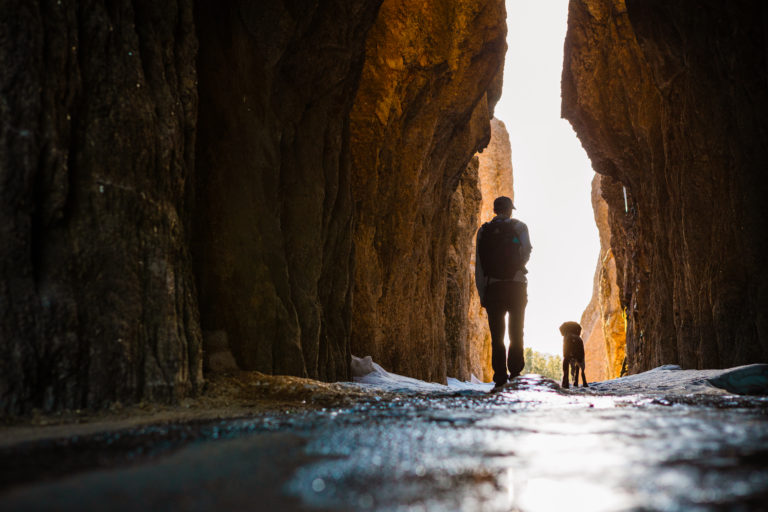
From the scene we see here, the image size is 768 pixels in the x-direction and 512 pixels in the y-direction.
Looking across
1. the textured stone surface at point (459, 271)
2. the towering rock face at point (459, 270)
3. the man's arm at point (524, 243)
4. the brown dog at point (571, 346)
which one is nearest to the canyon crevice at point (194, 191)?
the man's arm at point (524, 243)

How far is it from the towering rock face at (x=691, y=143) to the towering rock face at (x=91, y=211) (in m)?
5.62

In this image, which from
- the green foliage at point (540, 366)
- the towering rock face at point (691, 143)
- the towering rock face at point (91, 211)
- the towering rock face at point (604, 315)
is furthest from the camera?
the green foliage at point (540, 366)

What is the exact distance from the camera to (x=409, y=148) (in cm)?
967

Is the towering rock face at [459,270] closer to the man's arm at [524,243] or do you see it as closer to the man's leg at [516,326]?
the man's arm at [524,243]

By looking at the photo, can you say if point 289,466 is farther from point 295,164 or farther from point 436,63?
point 436,63

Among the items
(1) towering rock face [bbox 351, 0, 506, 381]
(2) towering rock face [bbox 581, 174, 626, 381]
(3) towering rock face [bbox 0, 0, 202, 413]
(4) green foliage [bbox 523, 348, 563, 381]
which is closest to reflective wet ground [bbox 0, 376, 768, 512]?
(3) towering rock face [bbox 0, 0, 202, 413]

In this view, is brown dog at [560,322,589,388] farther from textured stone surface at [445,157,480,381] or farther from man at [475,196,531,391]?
textured stone surface at [445,157,480,381]

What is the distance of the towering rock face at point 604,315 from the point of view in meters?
29.0

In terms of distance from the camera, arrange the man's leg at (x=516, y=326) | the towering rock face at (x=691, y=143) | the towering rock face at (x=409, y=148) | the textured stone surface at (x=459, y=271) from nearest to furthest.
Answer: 1. the man's leg at (x=516, y=326)
2. the towering rock face at (x=691, y=143)
3. the towering rock face at (x=409, y=148)
4. the textured stone surface at (x=459, y=271)

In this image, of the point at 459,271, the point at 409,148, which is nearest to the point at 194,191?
the point at 409,148

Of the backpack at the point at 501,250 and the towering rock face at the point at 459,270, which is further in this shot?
the towering rock face at the point at 459,270

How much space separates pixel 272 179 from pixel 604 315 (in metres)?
30.1

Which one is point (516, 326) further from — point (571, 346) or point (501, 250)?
point (571, 346)

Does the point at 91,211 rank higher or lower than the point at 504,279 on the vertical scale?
higher
